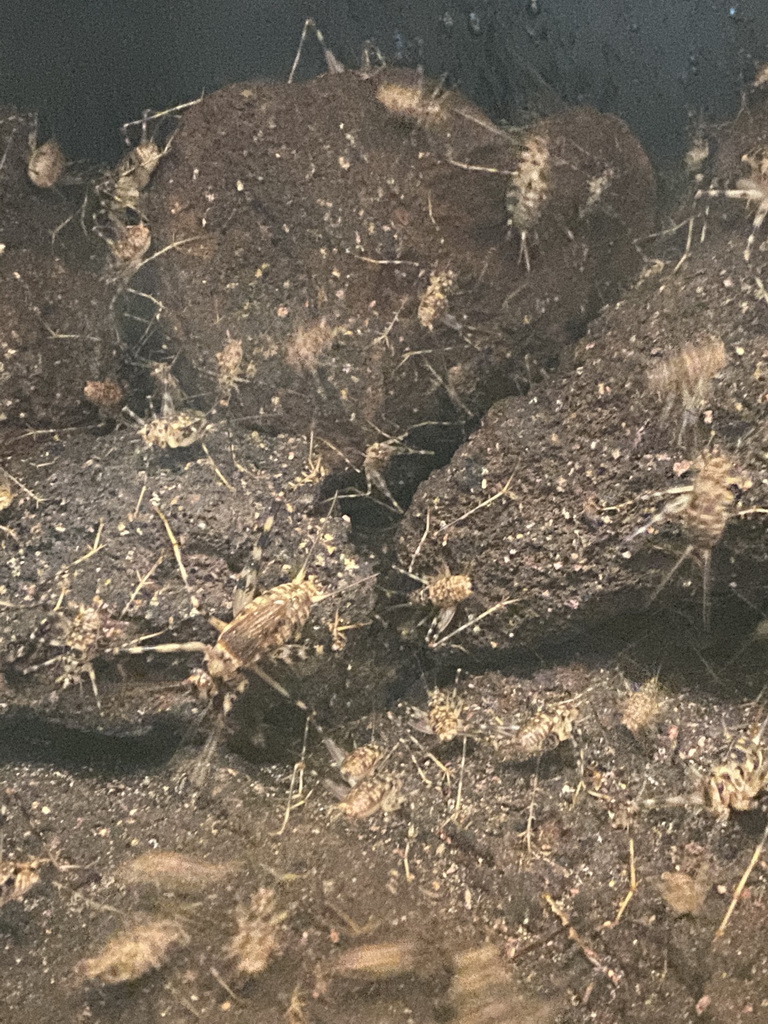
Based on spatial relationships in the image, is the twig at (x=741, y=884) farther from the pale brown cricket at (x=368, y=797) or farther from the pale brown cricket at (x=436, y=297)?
the pale brown cricket at (x=436, y=297)

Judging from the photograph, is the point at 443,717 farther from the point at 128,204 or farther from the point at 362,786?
the point at 128,204

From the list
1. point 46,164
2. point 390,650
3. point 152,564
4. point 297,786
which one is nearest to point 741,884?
point 390,650

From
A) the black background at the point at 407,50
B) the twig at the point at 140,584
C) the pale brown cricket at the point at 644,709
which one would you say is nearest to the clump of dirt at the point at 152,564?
the twig at the point at 140,584

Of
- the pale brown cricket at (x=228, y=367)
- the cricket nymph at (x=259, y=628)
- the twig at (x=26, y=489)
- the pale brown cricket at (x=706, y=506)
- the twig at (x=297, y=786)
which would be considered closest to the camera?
the pale brown cricket at (x=706, y=506)

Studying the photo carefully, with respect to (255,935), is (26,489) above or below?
above

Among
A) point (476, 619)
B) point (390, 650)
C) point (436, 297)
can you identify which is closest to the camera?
point (476, 619)

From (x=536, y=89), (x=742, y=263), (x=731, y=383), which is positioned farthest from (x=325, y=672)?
(x=536, y=89)

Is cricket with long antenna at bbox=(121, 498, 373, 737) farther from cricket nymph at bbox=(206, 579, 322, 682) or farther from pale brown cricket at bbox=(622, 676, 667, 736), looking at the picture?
pale brown cricket at bbox=(622, 676, 667, 736)

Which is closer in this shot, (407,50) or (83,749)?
(83,749)
